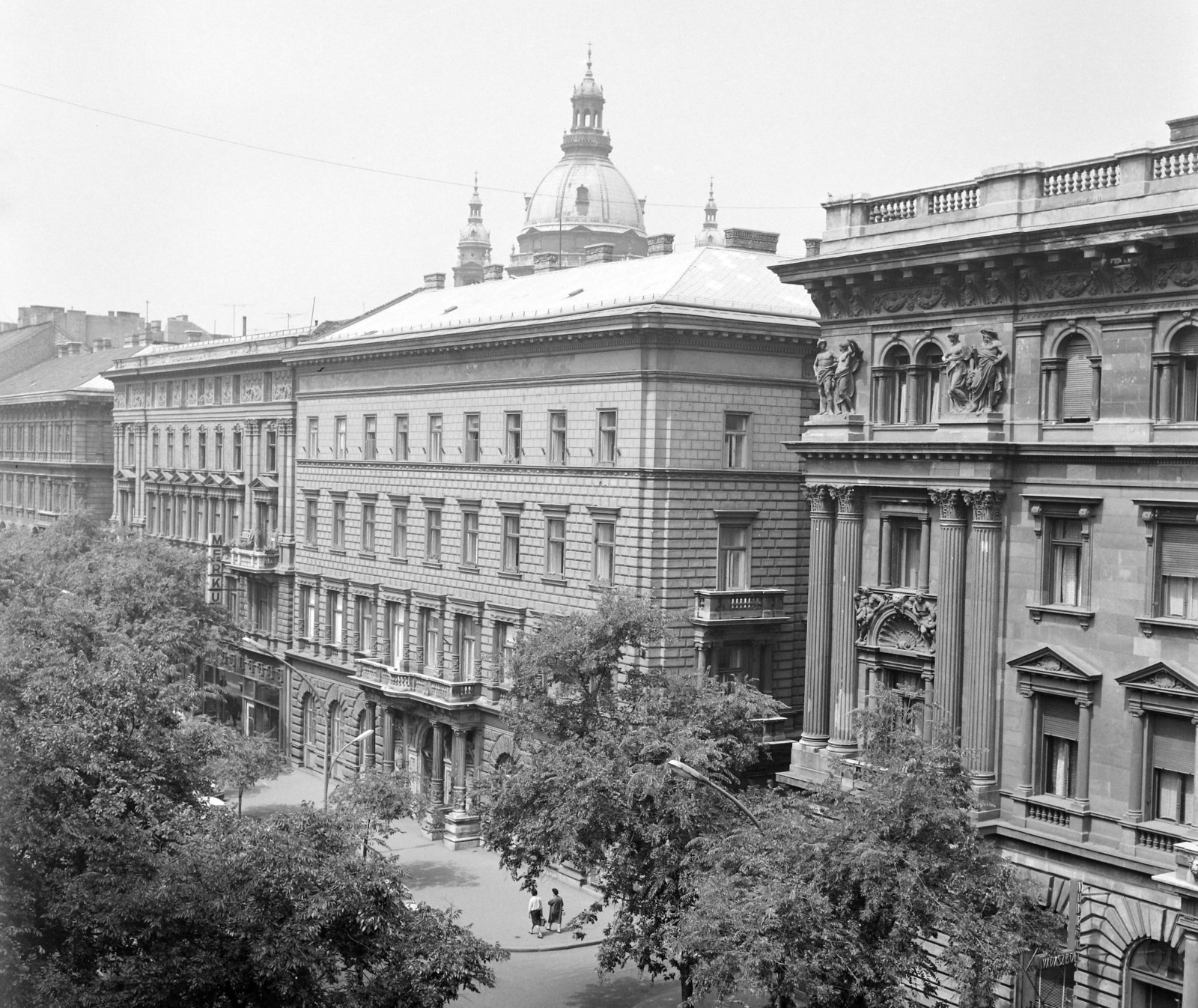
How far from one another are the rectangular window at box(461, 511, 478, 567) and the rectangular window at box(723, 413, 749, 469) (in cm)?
1094

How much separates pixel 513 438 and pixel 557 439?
9.11ft

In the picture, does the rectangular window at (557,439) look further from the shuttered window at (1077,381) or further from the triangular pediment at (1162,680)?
the triangular pediment at (1162,680)

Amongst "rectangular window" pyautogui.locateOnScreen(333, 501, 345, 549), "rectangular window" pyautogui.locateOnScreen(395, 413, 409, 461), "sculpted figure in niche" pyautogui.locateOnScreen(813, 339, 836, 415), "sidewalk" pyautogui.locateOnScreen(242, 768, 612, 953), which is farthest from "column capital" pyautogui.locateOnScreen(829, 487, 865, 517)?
"rectangular window" pyautogui.locateOnScreen(333, 501, 345, 549)

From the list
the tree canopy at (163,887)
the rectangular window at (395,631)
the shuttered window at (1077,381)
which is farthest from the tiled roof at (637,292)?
the tree canopy at (163,887)

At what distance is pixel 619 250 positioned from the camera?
130 m

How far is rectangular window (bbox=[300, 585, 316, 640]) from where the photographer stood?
65188mm

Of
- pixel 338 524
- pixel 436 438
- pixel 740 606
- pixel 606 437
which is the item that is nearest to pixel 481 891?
pixel 740 606

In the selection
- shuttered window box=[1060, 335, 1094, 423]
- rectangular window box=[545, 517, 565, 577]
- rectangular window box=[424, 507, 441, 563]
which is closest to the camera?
shuttered window box=[1060, 335, 1094, 423]

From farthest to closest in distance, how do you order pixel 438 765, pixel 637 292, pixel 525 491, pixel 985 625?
pixel 438 765, pixel 525 491, pixel 637 292, pixel 985 625

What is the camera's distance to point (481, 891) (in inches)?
1889

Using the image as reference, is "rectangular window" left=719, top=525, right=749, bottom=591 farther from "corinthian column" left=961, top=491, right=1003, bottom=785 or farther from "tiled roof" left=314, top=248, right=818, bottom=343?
"corinthian column" left=961, top=491, right=1003, bottom=785

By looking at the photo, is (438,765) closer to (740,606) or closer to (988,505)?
(740,606)

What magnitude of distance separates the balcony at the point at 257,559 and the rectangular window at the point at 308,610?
7.40ft

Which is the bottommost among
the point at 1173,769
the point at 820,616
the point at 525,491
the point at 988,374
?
the point at 1173,769
